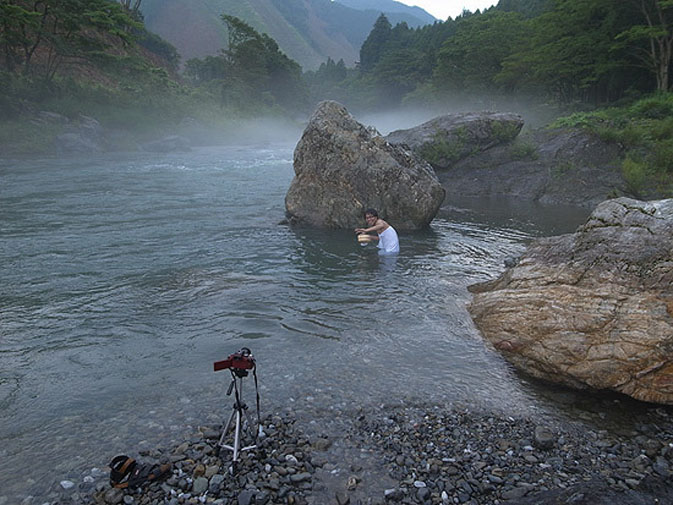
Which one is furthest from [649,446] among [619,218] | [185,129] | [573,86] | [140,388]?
[185,129]

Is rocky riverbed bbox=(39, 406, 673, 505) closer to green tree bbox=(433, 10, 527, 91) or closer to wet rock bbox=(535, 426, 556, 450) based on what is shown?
wet rock bbox=(535, 426, 556, 450)

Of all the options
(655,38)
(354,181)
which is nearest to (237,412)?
(354,181)

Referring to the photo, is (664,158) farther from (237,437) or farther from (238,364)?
(237,437)

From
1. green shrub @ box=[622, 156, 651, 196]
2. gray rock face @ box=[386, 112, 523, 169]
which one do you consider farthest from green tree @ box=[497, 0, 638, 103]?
green shrub @ box=[622, 156, 651, 196]

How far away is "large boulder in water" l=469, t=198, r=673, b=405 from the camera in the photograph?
20.7 ft

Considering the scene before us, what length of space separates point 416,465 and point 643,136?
21301 millimetres

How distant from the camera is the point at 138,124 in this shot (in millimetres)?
49906

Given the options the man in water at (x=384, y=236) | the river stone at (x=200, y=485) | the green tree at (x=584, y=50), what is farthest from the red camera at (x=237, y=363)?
the green tree at (x=584, y=50)

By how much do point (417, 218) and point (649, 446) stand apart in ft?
35.2

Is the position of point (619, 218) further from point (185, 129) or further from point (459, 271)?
point (185, 129)

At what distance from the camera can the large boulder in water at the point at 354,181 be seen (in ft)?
50.3

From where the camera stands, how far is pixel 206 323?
28.2 ft

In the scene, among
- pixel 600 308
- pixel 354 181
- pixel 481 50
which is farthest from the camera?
pixel 481 50

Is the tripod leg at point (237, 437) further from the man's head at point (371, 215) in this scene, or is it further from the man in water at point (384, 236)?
the man's head at point (371, 215)
